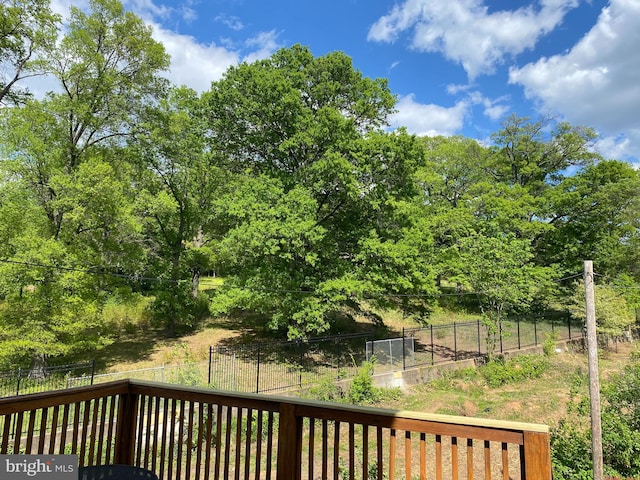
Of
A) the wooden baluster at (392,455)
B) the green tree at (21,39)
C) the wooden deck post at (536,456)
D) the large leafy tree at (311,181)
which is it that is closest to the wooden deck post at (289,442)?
the wooden baluster at (392,455)

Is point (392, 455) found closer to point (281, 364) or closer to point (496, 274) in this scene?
point (281, 364)

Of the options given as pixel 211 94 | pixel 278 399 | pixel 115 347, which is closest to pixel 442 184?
pixel 211 94

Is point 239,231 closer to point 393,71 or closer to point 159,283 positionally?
point 159,283

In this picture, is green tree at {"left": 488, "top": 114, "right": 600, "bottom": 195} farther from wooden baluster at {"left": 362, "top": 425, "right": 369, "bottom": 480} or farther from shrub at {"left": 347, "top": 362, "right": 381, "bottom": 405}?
wooden baluster at {"left": 362, "top": 425, "right": 369, "bottom": 480}

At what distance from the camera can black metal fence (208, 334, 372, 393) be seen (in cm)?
947

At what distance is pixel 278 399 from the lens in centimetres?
200

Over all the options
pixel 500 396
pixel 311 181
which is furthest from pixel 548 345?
pixel 311 181

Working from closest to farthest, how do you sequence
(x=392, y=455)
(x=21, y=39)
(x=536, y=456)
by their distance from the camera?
1. (x=536, y=456)
2. (x=392, y=455)
3. (x=21, y=39)

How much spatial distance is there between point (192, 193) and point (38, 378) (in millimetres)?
8533

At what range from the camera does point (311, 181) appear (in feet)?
37.9

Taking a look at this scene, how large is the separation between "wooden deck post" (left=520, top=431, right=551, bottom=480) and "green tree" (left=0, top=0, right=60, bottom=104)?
13.3 m

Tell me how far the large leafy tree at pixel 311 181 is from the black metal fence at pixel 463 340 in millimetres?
2043

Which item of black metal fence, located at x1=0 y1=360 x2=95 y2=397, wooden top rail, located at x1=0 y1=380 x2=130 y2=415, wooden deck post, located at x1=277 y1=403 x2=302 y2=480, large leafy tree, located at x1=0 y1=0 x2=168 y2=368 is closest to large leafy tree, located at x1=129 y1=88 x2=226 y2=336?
large leafy tree, located at x1=0 y1=0 x2=168 y2=368

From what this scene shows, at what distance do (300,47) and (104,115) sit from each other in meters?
7.08
